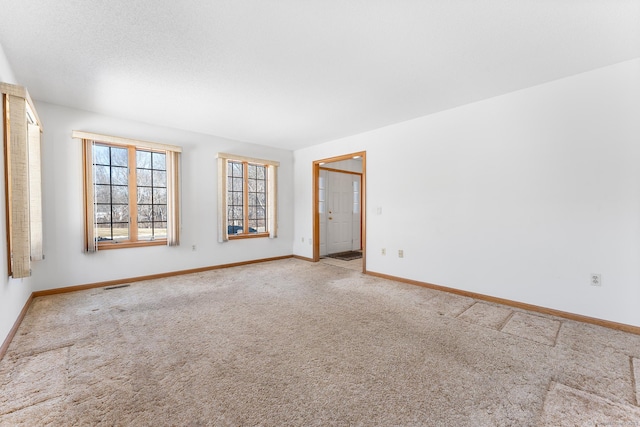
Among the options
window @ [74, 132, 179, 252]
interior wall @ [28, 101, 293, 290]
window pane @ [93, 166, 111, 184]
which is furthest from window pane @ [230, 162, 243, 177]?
window pane @ [93, 166, 111, 184]

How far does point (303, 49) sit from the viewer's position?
2.39 meters

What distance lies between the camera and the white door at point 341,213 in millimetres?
6609

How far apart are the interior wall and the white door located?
1.53 meters

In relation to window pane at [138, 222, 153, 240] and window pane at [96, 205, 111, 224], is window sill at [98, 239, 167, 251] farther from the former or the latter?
window pane at [96, 205, 111, 224]

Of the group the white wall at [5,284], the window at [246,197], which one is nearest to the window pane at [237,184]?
the window at [246,197]

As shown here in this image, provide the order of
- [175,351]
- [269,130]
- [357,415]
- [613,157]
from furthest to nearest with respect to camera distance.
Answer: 1. [269,130]
2. [613,157]
3. [175,351]
4. [357,415]

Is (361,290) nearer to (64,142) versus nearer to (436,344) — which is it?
(436,344)

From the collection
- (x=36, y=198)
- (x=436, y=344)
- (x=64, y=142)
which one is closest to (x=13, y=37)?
(x=36, y=198)

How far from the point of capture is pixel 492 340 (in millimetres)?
2375

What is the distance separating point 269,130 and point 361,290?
9.83 ft

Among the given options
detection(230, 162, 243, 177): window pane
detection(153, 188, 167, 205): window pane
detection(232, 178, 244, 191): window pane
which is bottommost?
detection(153, 188, 167, 205): window pane

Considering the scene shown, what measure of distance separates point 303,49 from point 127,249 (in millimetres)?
3789

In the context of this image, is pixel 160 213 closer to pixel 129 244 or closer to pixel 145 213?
pixel 145 213

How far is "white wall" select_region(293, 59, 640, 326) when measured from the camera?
260cm
